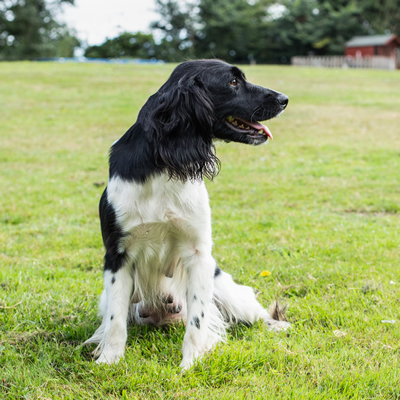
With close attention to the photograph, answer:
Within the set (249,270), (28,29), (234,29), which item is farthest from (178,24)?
(249,270)

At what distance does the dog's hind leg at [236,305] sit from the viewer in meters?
3.24

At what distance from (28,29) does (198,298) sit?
4788 centimetres

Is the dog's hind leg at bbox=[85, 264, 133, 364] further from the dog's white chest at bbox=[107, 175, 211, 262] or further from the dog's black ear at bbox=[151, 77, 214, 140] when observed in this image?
the dog's black ear at bbox=[151, 77, 214, 140]

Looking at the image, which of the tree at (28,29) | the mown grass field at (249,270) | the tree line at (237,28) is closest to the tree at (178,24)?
the tree line at (237,28)

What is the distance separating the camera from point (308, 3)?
48.9 metres

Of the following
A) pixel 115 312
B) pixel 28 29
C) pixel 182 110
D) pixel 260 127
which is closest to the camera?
pixel 182 110

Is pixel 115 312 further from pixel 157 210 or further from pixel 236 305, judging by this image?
pixel 236 305

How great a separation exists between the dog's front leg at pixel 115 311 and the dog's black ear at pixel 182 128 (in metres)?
0.72

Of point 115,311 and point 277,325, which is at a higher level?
point 115,311

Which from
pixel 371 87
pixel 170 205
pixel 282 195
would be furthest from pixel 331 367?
pixel 371 87

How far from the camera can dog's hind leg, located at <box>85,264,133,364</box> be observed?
2859 mm

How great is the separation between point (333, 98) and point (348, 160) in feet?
30.2

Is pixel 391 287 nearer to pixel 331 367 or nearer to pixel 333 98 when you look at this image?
pixel 331 367

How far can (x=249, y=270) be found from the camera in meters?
4.20
